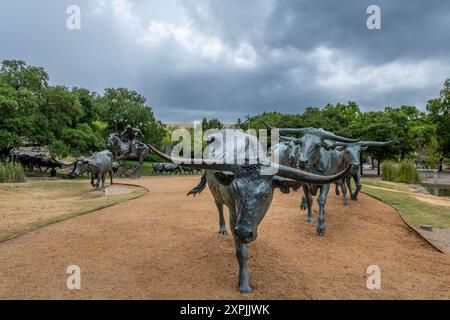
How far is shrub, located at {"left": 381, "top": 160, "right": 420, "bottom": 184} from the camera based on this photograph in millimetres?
23688

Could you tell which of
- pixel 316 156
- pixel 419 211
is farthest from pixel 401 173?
pixel 316 156

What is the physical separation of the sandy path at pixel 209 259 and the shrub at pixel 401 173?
639 inches

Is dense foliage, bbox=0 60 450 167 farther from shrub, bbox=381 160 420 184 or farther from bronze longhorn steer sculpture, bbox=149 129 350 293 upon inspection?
bronze longhorn steer sculpture, bbox=149 129 350 293

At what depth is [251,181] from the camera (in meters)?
4.18

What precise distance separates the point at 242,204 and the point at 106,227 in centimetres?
571

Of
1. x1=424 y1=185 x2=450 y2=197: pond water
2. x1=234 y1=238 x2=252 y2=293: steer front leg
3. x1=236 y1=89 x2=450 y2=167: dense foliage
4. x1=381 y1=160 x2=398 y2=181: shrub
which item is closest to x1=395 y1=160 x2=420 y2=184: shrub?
x1=381 y1=160 x2=398 y2=181: shrub

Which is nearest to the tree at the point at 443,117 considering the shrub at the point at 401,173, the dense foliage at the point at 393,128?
the dense foliage at the point at 393,128

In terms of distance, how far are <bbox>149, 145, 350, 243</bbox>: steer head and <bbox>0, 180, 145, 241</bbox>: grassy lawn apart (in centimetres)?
602

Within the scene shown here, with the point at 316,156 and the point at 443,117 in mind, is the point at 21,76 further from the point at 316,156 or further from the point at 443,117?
the point at 443,117

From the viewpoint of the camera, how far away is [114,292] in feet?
15.2

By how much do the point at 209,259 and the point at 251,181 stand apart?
2.42 m

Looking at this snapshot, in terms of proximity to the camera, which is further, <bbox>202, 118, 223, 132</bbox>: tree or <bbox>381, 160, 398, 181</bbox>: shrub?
<bbox>202, 118, 223, 132</bbox>: tree

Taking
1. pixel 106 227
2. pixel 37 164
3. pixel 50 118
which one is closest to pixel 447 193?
pixel 106 227

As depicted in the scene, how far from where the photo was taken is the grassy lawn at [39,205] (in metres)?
8.68
